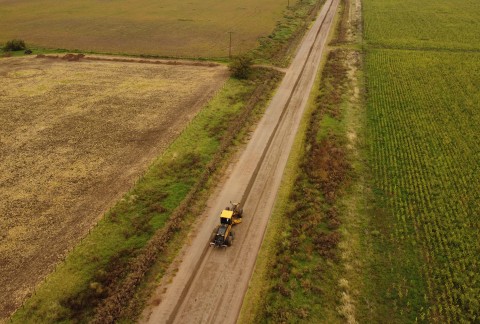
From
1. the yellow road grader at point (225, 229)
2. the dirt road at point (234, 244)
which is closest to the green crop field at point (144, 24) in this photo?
the dirt road at point (234, 244)

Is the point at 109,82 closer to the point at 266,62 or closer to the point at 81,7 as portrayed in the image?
the point at 266,62

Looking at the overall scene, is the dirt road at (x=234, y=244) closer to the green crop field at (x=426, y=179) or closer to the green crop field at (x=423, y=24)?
the green crop field at (x=426, y=179)

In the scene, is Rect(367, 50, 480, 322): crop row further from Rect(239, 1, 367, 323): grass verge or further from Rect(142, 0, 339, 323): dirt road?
Rect(142, 0, 339, 323): dirt road

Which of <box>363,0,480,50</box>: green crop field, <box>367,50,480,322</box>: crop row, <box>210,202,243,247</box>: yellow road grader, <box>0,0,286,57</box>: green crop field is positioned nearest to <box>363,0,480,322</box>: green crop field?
<box>367,50,480,322</box>: crop row

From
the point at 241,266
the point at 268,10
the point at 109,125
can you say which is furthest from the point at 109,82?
the point at 268,10

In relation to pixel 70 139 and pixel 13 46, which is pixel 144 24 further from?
pixel 70 139

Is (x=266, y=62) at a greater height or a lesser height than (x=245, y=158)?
greater

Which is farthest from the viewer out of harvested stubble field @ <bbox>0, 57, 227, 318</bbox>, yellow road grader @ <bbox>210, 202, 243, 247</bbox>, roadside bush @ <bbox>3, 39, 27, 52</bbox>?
roadside bush @ <bbox>3, 39, 27, 52</bbox>
